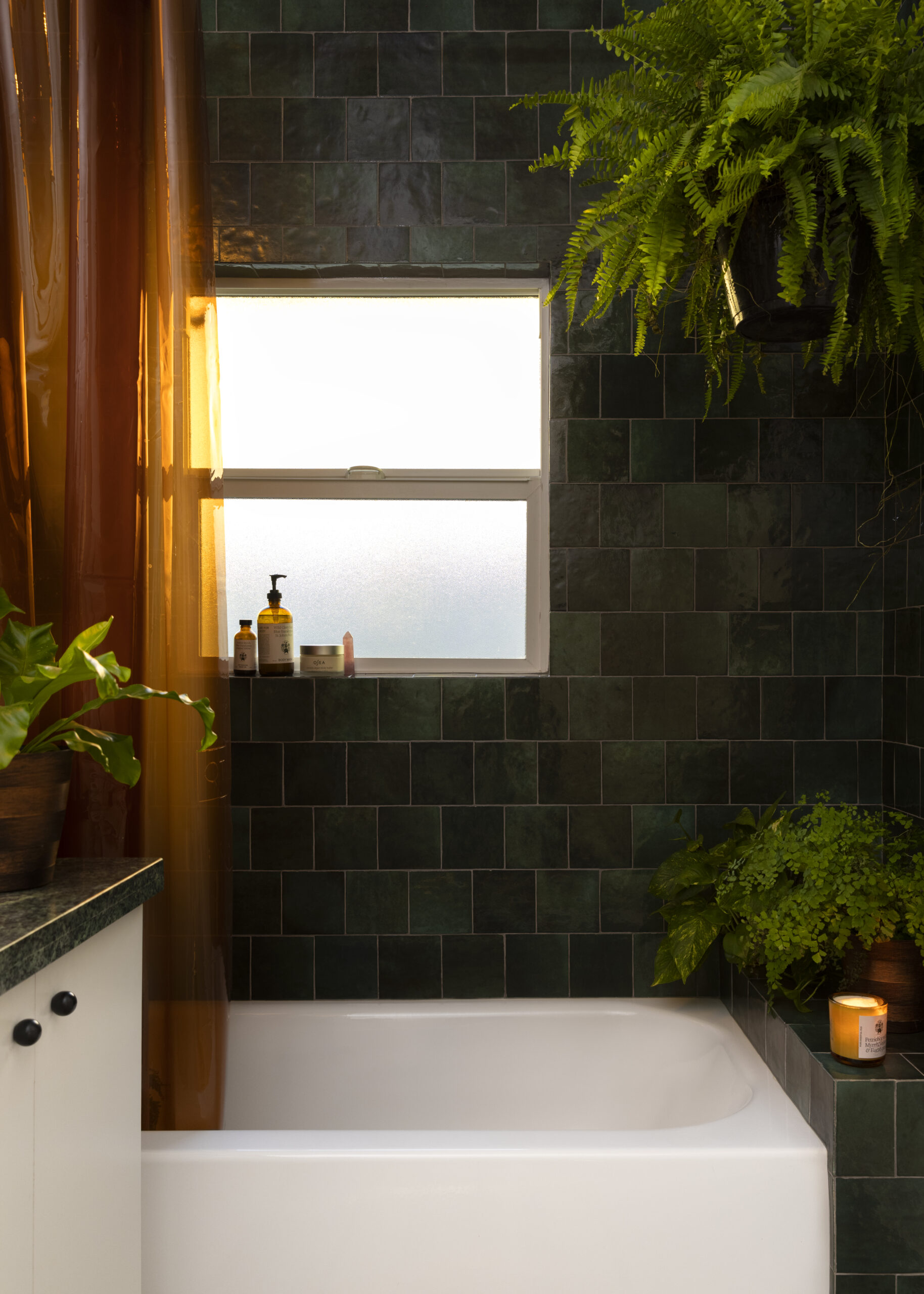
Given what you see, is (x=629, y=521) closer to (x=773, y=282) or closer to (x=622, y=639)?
(x=622, y=639)

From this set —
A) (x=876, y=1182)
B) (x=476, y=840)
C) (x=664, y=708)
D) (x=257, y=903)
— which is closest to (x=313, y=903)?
(x=257, y=903)

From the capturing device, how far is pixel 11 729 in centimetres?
117

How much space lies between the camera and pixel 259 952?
7.85ft

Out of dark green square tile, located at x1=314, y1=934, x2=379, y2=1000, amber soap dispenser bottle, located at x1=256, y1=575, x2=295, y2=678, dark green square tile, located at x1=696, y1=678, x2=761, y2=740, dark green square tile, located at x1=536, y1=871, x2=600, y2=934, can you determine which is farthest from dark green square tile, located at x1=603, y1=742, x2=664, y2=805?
amber soap dispenser bottle, located at x1=256, y1=575, x2=295, y2=678

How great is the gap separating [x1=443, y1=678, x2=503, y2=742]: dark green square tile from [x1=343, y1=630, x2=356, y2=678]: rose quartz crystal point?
0.83 ft

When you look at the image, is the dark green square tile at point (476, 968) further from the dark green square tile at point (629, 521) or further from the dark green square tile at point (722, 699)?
the dark green square tile at point (629, 521)

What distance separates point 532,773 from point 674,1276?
3.71ft

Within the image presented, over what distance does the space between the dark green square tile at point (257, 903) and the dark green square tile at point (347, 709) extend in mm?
392

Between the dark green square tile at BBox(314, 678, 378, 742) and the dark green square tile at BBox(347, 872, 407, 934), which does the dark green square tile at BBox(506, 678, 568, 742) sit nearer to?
the dark green square tile at BBox(314, 678, 378, 742)

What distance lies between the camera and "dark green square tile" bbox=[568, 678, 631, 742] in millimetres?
2398

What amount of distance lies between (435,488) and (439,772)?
761 millimetres

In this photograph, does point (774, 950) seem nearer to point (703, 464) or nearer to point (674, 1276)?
point (674, 1276)

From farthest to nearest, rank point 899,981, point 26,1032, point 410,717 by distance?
point 410,717
point 899,981
point 26,1032

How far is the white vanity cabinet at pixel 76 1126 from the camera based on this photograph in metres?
1.08
